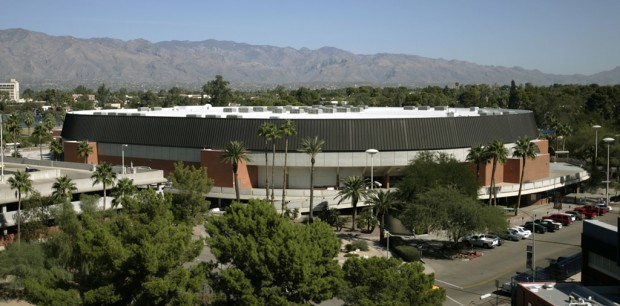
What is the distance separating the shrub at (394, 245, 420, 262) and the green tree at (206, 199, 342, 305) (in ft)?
61.2

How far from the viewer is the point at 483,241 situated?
58219mm

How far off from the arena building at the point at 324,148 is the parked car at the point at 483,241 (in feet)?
50.7

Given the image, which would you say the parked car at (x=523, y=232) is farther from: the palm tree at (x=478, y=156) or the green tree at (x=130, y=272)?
the green tree at (x=130, y=272)

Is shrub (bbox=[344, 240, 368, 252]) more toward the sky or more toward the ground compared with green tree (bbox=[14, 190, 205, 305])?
more toward the ground

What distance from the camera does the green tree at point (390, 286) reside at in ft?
101

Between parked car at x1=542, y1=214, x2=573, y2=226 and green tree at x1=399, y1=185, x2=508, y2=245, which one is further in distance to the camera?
parked car at x1=542, y1=214, x2=573, y2=226

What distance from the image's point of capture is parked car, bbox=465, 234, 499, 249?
58.3 metres

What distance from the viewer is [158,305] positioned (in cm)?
3356

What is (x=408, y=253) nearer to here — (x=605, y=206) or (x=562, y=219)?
(x=562, y=219)

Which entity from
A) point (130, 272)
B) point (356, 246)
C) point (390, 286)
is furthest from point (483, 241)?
point (130, 272)

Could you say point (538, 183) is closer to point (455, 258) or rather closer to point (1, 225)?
point (455, 258)

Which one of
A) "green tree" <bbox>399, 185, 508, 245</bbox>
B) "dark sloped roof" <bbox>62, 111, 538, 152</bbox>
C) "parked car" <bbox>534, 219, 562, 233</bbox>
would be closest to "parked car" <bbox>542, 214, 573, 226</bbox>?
"parked car" <bbox>534, 219, 562, 233</bbox>

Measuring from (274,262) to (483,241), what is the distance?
3026 cm

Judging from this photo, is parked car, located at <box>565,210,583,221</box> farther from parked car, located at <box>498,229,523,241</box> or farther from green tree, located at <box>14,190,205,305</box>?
green tree, located at <box>14,190,205,305</box>
